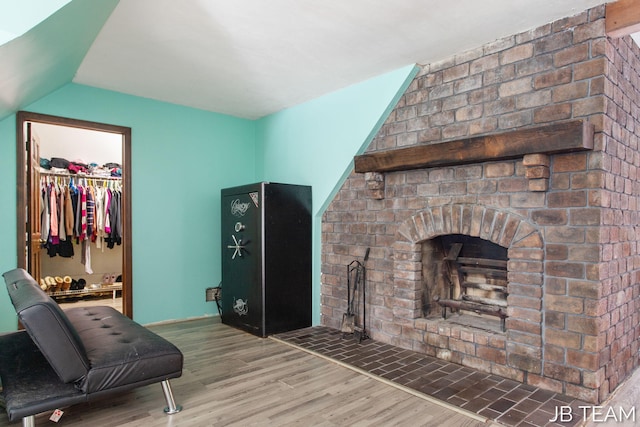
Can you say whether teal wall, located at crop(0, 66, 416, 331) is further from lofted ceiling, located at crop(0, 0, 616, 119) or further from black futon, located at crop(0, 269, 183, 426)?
black futon, located at crop(0, 269, 183, 426)

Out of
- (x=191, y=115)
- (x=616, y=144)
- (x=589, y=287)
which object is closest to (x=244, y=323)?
(x=191, y=115)

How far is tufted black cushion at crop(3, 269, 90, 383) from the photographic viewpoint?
5.74ft

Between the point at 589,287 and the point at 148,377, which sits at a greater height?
the point at 589,287

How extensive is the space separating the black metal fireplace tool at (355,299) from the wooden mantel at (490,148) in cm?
88

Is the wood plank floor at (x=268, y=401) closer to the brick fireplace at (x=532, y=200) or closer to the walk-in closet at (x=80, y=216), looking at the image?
the brick fireplace at (x=532, y=200)

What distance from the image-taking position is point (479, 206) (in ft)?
9.05

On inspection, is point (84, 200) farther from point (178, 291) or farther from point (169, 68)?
point (169, 68)

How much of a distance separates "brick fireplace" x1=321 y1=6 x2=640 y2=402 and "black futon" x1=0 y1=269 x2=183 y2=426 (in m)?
1.97

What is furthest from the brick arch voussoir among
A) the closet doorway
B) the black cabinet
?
the closet doorway

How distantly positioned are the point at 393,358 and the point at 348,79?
2.42 meters

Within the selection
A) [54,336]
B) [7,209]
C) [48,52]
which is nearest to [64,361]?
[54,336]

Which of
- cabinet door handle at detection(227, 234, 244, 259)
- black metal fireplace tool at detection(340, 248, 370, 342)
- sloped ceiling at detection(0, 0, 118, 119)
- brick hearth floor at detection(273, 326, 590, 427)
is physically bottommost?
brick hearth floor at detection(273, 326, 590, 427)

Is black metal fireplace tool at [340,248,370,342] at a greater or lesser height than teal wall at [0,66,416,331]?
lesser

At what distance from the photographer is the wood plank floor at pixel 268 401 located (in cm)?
212
